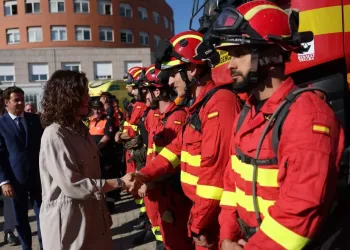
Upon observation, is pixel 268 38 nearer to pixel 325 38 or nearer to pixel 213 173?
pixel 213 173

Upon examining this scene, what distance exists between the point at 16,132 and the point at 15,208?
104 centimetres

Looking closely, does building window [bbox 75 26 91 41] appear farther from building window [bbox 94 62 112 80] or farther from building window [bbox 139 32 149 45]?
building window [bbox 139 32 149 45]

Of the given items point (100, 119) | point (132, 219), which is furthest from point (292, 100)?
point (100, 119)

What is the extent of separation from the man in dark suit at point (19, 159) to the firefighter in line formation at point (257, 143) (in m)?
2.40

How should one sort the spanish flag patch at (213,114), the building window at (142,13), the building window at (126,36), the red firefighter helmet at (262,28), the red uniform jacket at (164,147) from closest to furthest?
the red firefighter helmet at (262,28)
the spanish flag patch at (213,114)
the red uniform jacket at (164,147)
the building window at (126,36)
the building window at (142,13)

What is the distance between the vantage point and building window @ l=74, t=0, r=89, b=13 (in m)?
42.9

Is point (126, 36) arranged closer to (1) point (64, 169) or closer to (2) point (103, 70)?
(2) point (103, 70)

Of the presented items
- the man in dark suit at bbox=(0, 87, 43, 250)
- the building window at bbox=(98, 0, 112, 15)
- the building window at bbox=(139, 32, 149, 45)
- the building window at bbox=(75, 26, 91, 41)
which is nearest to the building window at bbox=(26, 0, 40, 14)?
the building window at bbox=(75, 26, 91, 41)

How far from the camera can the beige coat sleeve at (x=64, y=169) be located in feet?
8.68

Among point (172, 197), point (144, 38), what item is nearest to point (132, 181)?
point (172, 197)

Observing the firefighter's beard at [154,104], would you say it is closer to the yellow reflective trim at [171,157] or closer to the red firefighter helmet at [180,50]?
the red firefighter helmet at [180,50]

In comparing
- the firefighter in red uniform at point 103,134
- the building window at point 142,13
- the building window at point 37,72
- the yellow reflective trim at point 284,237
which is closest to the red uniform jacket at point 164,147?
the yellow reflective trim at point 284,237

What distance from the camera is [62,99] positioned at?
2.81 meters

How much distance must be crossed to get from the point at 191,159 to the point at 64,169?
102 centimetres
